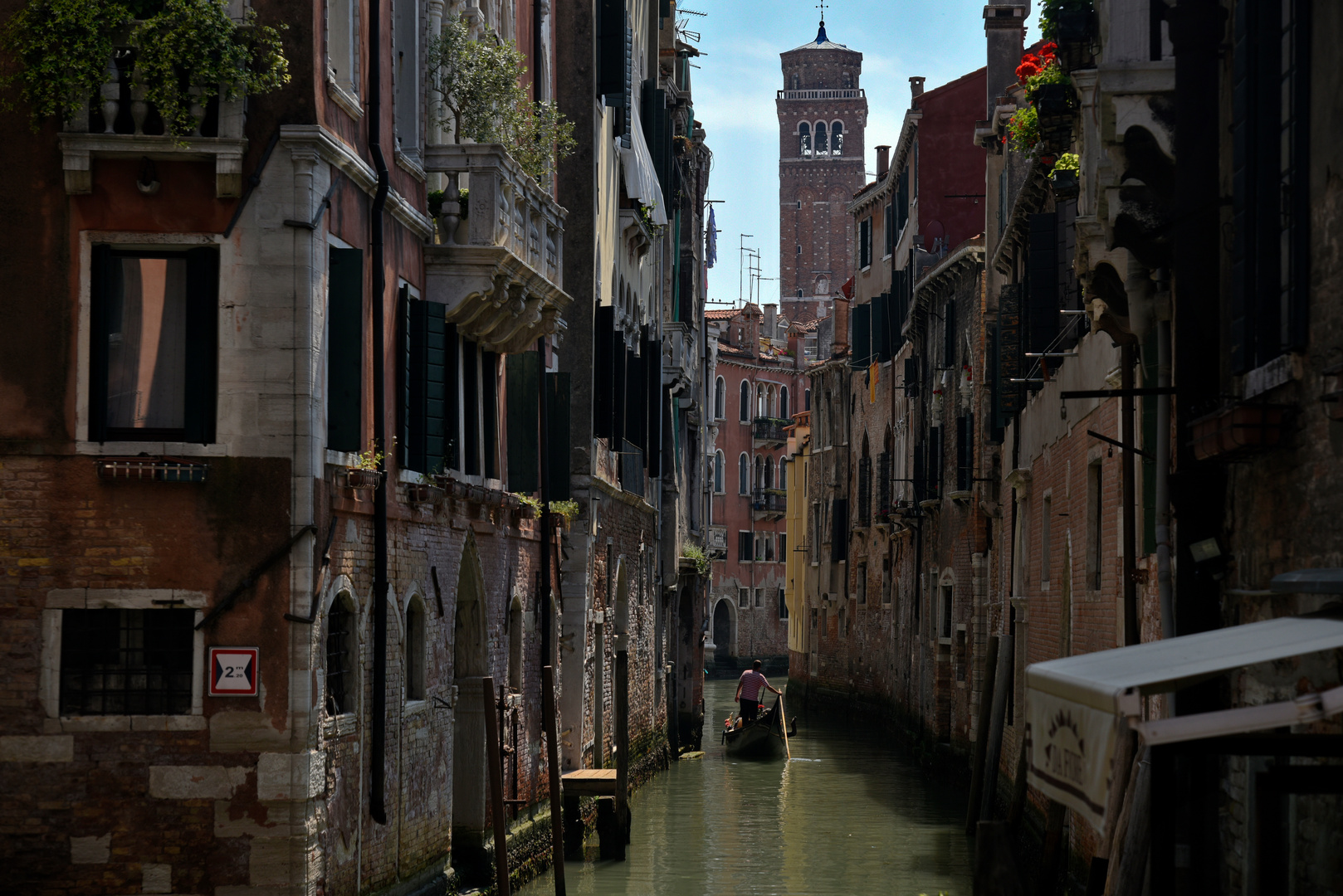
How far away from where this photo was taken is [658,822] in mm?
21172

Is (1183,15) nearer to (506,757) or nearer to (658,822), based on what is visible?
(506,757)

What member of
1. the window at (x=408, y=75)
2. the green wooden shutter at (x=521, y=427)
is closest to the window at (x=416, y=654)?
the green wooden shutter at (x=521, y=427)

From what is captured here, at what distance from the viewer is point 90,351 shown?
380 inches

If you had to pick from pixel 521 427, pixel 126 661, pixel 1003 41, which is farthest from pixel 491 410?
pixel 1003 41

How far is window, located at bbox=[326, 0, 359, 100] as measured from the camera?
10844mm

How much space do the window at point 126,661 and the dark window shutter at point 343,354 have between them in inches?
54.8

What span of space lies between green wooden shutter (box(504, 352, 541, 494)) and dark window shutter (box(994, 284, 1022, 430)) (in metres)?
5.17

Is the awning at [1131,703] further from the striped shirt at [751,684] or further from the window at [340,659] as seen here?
the striped shirt at [751,684]

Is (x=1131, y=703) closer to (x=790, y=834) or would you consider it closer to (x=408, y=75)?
(x=408, y=75)

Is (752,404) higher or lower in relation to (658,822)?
higher

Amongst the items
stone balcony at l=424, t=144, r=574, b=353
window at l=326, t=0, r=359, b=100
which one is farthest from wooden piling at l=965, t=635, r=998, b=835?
window at l=326, t=0, r=359, b=100

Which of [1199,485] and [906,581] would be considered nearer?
[1199,485]

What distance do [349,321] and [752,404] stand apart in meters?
53.9

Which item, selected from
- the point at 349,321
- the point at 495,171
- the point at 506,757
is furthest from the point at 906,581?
the point at 349,321
